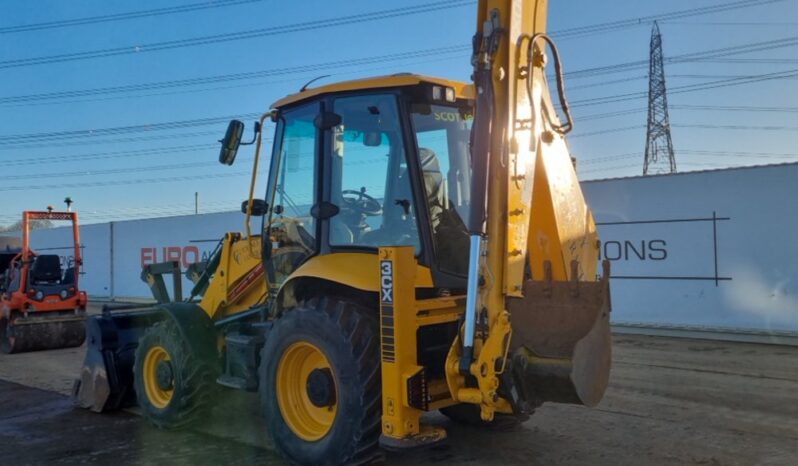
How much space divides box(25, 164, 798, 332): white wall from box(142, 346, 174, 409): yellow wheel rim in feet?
28.8

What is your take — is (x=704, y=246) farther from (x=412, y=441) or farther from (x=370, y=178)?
(x=412, y=441)

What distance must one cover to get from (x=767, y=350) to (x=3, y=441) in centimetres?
992

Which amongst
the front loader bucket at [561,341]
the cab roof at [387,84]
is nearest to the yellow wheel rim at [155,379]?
the cab roof at [387,84]

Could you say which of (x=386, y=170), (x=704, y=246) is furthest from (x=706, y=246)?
(x=386, y=170)

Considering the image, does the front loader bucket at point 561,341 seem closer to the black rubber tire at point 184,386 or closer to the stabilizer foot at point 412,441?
the stabilizer foot at point 412,441

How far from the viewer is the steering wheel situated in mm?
5051

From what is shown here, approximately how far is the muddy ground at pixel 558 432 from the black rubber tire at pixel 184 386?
144 millimetres

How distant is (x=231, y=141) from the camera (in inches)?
229

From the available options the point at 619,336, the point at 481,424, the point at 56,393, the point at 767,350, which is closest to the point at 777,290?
the point at 767,350

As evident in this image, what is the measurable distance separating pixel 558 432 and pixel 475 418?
2.28 feet

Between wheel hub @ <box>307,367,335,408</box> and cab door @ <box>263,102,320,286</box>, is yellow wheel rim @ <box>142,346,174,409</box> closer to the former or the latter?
cab door @ <box>263,102,320,286</box>

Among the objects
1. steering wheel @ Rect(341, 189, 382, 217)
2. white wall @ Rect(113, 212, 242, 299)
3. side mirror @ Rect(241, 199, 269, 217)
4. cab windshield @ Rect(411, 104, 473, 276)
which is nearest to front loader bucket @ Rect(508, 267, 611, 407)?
cab windshield @ Rect(411, 104, 473, 276)

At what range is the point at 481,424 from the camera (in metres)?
6.02

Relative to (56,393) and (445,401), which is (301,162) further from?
(56,393)
